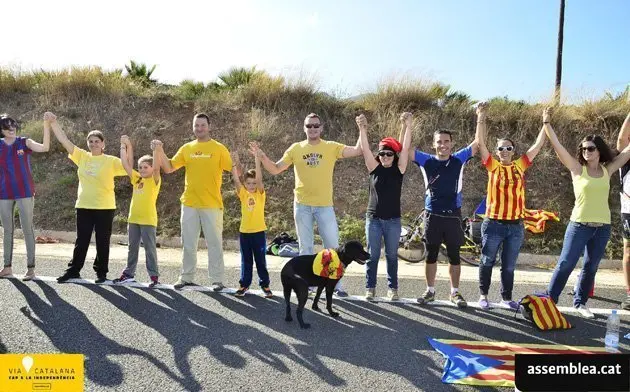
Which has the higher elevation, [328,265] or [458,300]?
[328,265]

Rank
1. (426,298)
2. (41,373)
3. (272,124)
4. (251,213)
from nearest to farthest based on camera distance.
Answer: (41,373) → (426,298) → (251,213) → (272,124)

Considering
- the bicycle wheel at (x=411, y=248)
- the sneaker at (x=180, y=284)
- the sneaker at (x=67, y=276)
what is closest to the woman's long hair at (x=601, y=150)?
the bicycle wheel at (x=411, y=248)

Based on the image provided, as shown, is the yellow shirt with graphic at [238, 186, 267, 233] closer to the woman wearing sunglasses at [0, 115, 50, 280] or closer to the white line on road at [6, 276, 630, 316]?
the white line on road at [6, 276, 630, 316]

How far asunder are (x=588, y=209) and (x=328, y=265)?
2.86 metres

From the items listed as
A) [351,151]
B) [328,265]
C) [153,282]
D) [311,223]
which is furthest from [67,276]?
[351,151]

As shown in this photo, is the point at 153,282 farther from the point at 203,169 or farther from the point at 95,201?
the point at 203,169

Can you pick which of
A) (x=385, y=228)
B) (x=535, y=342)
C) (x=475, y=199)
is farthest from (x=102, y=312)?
(x=475, y=199)

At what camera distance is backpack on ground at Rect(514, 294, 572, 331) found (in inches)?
178

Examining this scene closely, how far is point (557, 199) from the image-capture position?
10.5 m

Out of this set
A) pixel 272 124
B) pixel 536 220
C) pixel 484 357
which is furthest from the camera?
pixel 272 124

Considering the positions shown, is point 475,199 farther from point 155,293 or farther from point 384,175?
point 155,293

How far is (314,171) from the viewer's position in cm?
534

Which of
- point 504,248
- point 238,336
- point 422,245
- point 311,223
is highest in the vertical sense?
point 311,223

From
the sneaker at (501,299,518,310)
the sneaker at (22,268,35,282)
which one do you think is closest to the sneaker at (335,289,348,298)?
the sneaker at (501,299,518,310)
